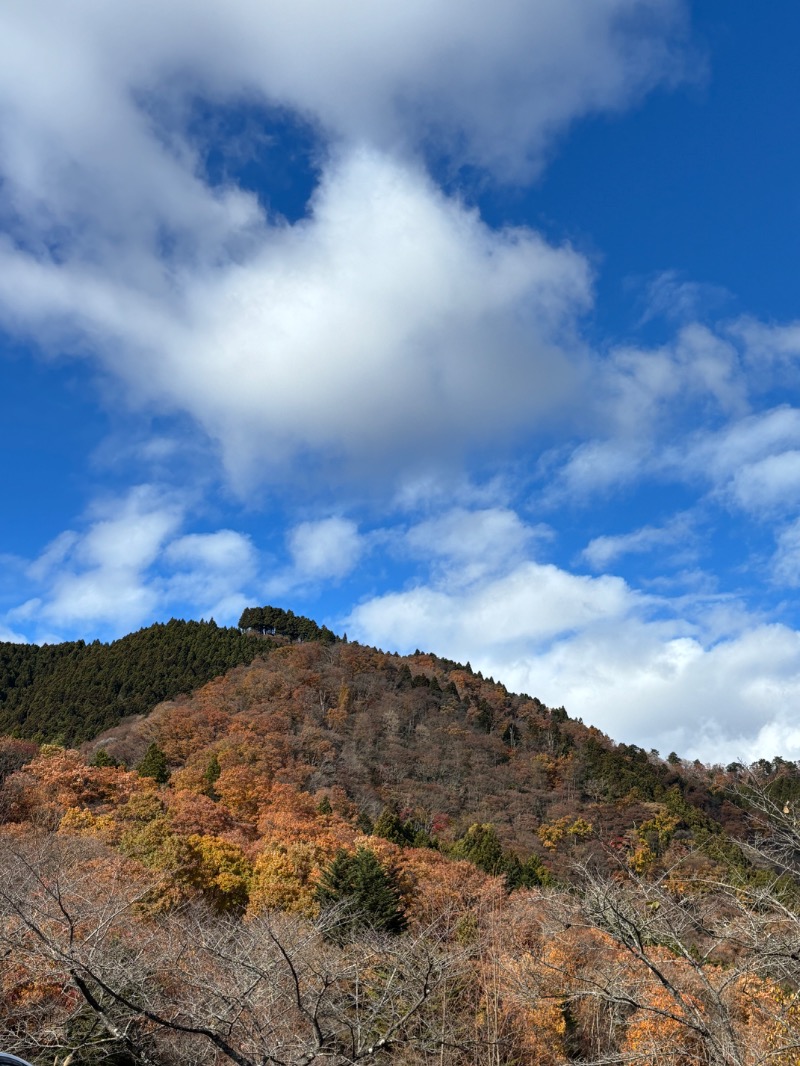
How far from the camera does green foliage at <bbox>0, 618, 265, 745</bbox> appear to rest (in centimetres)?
7638

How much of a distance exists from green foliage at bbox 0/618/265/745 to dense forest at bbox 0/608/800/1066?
1.79 feet

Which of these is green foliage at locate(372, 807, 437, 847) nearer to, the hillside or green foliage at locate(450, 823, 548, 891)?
green foliage at locate(450, 823, 548, 891)

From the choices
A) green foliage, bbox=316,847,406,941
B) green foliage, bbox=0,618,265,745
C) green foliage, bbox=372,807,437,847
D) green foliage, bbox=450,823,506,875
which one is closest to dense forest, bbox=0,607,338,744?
green foliage, bbox=0,618,265,745

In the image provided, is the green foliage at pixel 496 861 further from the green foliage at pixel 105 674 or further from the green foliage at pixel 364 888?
the green foliage at pixel 105 674

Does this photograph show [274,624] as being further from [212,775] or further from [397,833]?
[397,833]

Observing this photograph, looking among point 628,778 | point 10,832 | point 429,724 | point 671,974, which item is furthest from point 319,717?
point 671,974

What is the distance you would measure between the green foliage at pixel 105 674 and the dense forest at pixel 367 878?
0.54 m

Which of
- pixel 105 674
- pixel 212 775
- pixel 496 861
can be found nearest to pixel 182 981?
pixel 496 861

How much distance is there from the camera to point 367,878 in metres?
27.9

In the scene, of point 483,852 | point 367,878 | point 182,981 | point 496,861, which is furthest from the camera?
point 483,852

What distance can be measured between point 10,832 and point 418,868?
17818mm

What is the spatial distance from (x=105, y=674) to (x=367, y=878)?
225 ft

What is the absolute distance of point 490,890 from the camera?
32.4 metres

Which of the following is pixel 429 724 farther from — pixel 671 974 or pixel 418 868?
pixel 671 974
